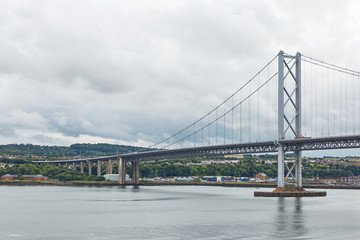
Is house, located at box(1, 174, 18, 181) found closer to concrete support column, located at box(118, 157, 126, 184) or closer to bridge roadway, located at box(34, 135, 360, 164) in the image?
concrete support column, located at box(118, 157, 126, 184)

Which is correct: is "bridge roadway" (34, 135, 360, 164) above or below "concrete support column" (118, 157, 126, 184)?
above

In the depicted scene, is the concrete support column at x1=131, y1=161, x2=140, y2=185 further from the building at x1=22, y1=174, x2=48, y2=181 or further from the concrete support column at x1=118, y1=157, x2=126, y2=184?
the building at x1=22, y1=174, x2=48, y2=181

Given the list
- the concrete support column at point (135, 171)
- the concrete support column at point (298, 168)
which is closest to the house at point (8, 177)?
the concrete support column at point (135, 171)

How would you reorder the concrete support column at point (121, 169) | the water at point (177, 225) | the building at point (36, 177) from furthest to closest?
the building at point (36, 177), the concrete support column at point (121, 169), the water at point (177, 225)

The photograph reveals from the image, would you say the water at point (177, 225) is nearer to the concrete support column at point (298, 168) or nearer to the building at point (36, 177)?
the concrete support column at point (298, 168)

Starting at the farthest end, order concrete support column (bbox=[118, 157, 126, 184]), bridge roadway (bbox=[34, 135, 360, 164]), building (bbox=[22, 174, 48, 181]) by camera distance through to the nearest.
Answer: building (bbox=[22, 174, 48, 181]) < concrete support column (bbox=[118, 157, 126, 184]) < bridge roadway (bbox=[34, 135, 360, 164])

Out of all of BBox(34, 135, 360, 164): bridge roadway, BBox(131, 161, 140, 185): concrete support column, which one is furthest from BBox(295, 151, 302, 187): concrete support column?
BBox(131, 161, 140, 185): concrete support column

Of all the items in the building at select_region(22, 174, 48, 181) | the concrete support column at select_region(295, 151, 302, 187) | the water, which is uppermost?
the concrete support column at select_region(295, 151, 302, 187)

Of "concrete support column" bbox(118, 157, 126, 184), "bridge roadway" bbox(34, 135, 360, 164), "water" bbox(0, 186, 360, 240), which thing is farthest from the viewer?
"concrete support column" bbox(118, 157, 126, 184)

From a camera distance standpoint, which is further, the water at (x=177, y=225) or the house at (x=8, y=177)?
the house at (x=8, y=177)

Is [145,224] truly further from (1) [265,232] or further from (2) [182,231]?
(1) [265,232]

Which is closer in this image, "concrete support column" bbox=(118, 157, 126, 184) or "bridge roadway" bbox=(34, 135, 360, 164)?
"bridge roadway" bbox=(34, 135, 360, 164)

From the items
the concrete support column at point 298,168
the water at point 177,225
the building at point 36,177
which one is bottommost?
the building at point 36,177

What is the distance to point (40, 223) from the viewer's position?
139 ft
